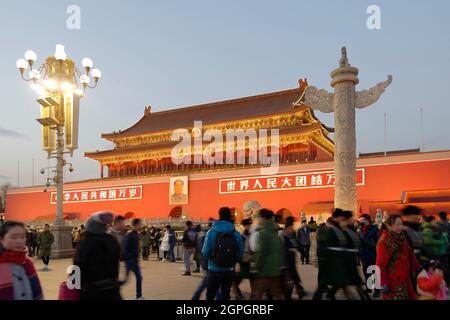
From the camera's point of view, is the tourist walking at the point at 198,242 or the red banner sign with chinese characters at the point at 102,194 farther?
the red banner sign with chinese characters at the point at 102,194

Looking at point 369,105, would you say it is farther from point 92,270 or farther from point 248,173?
point 248,173

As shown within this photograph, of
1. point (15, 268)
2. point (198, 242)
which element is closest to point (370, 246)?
point (198, 242)

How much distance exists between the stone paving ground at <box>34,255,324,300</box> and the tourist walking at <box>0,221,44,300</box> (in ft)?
13.1

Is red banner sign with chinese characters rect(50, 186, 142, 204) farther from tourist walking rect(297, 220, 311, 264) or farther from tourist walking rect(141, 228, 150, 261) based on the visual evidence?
tourist walking rect(297, 220, 311, 264)

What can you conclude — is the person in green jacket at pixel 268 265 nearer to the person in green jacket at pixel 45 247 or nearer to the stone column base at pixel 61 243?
the person in green jacket at pixel 45 247

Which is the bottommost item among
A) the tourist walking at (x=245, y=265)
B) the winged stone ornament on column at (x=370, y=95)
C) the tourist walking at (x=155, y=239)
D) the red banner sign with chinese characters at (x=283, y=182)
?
the tourist walking at (x=155, y=239)

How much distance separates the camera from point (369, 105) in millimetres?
12188

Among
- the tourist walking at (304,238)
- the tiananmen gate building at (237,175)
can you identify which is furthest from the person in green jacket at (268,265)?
the tiananmen gate building at (237,175)

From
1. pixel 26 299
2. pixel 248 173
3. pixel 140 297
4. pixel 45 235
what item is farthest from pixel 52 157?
pixel 26 299

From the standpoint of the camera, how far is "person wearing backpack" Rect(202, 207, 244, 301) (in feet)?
16.5

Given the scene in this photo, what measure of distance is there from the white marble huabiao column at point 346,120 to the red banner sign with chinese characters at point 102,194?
17576 millimetres

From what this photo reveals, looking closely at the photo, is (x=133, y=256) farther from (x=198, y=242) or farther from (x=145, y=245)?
(x=145, y=245)

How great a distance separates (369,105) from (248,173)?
39.9ft

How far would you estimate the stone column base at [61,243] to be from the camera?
14602 millimetres
